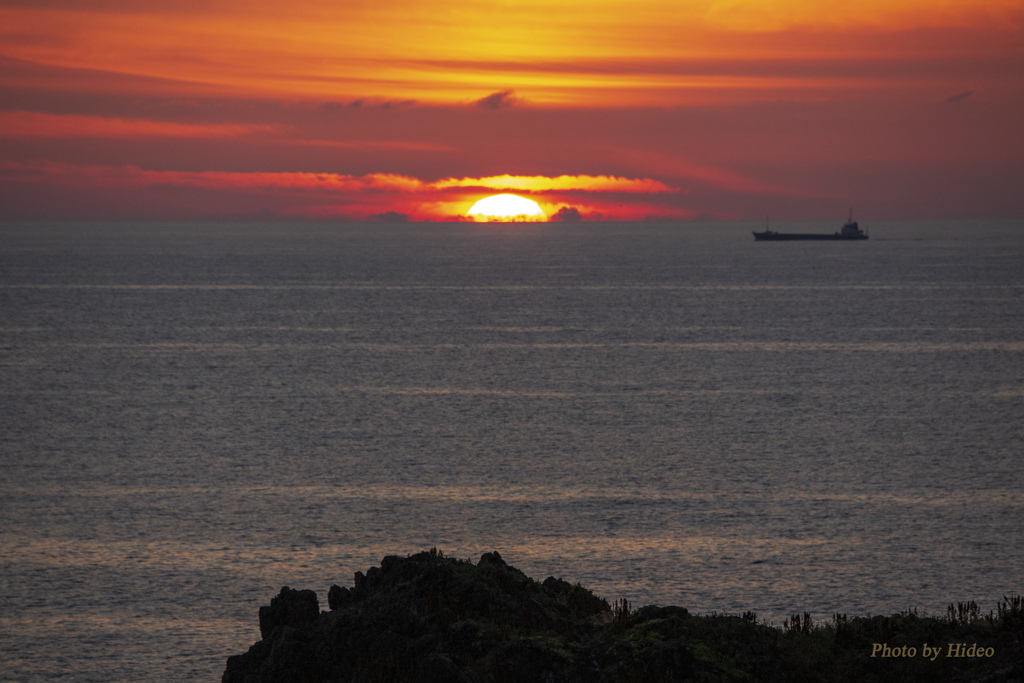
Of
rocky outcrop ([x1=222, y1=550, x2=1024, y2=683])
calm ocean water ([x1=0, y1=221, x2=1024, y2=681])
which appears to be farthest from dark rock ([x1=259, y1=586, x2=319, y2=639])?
calm ocean water ([x1=0, y1=221, x2=1024, y2=681])

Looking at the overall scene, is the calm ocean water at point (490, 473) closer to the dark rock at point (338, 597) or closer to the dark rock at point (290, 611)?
the dark rock at point (290, 611)

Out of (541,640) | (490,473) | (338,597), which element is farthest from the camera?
(490,473)

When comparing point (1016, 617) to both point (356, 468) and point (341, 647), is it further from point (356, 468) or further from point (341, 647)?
point (356, 468)

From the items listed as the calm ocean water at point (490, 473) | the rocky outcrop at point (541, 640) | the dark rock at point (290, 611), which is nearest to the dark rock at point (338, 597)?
the rocky outcrop at point (541, 640)

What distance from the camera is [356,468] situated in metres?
51.7

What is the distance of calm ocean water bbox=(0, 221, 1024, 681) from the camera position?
111 feet

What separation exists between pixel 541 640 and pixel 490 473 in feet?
108

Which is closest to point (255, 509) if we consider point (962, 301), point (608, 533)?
point (608, 533)

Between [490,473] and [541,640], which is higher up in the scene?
[541,640]

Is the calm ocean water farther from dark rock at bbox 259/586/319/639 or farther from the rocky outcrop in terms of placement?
the rocky outcrop

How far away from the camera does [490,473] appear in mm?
50750

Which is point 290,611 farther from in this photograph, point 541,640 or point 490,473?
point 490,473

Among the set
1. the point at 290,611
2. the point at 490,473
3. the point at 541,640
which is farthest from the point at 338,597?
the point at 490,473

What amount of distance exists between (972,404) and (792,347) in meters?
34.7
